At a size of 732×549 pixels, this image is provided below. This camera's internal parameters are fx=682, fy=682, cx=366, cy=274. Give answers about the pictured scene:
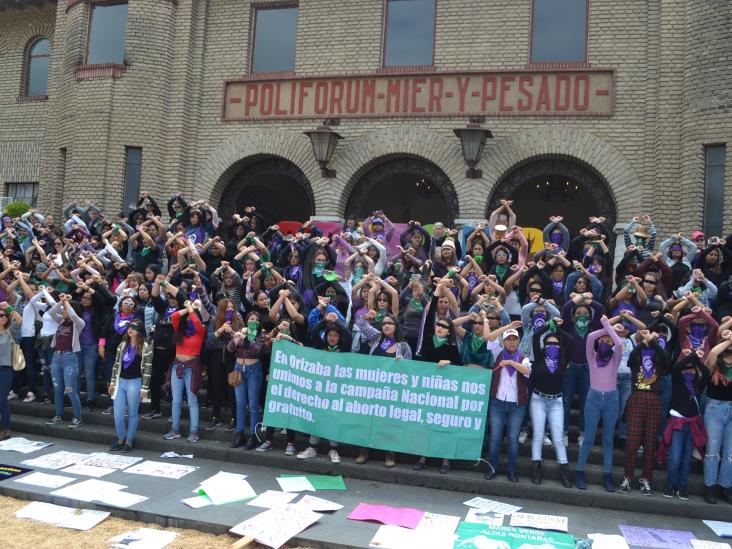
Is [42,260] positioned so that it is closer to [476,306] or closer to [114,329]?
[114,329]

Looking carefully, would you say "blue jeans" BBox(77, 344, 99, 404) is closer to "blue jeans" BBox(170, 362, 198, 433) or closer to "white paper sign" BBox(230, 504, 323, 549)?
"blue jeans" BBox(170, 362, 198, 433)

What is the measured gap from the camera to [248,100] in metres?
15.0

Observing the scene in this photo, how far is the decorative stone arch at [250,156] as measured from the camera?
14.4m

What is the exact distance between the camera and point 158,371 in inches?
375

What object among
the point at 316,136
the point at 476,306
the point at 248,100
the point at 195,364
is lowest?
the point at 195,364

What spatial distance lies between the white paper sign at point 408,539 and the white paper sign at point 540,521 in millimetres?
785

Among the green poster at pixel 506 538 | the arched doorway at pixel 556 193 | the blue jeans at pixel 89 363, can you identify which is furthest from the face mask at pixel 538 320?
the blue jeans at pixel 89 363

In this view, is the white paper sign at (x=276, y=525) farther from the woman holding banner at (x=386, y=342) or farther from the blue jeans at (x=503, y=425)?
the blue jeans at (x=503, y=425)

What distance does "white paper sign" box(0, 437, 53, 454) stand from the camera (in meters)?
8.79

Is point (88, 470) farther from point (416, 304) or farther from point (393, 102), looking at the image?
point (393, 102)

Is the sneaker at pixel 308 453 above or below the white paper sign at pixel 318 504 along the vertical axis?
above

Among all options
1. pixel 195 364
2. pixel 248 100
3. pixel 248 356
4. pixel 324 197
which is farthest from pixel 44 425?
pixel 248 100

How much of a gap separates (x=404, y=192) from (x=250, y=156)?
4.18 metres

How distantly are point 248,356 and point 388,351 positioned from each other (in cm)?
183
